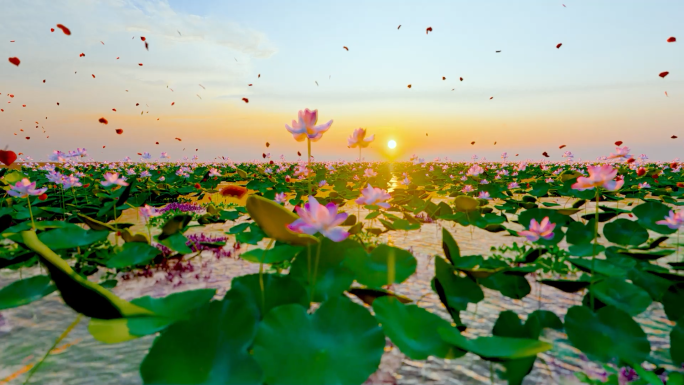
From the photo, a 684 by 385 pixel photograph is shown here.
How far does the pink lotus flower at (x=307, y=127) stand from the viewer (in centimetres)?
141

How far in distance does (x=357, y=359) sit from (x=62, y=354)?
148 cm

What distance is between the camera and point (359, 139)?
209cm

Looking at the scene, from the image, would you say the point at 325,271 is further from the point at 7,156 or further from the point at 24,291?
the point at 7,156

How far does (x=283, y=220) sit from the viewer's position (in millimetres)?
1024

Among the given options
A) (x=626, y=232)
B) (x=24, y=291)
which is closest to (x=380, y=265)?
(x=24, y=291)

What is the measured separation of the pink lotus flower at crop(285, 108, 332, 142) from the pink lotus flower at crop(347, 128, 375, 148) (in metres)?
0.62

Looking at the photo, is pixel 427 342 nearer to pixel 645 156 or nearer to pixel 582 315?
pixel 582 315

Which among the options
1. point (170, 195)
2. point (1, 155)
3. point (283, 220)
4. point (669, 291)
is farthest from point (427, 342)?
point (170, 195)

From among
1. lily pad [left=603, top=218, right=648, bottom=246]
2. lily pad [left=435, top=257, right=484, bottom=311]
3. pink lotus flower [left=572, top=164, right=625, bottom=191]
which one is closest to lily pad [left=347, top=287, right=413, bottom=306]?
lily pad [left=435, top=257, right=484, bottom=311]

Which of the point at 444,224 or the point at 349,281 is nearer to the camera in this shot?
the point at 349,281

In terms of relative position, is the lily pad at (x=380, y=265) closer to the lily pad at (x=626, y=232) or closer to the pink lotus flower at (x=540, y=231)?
the pink lotus flower at (x=540, y=231)

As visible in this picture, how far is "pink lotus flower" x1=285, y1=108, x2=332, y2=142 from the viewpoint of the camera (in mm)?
1407

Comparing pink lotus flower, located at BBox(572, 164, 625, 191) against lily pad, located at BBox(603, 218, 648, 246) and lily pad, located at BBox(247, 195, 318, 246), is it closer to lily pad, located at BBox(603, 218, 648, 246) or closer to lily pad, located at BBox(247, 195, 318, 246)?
lily pad, located at BBox(603, 218, 648, 246)

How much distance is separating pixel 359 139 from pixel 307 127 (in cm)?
71
